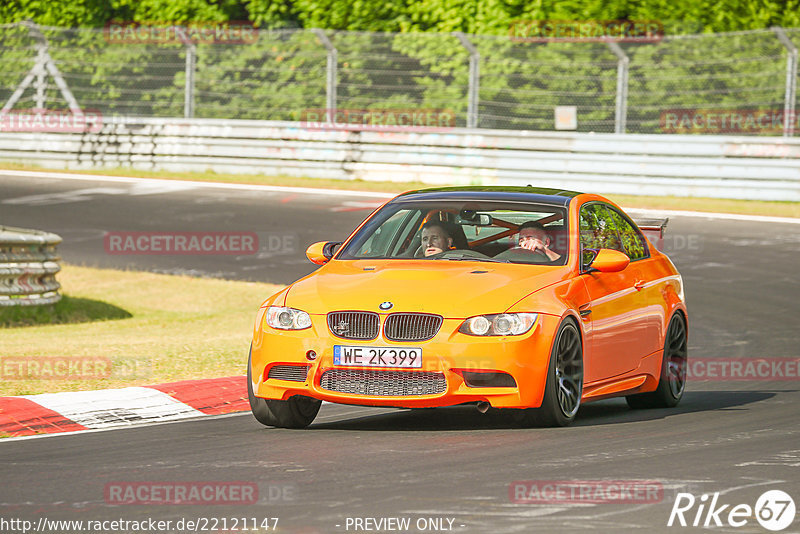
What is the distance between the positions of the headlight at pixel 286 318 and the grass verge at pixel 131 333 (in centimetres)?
251

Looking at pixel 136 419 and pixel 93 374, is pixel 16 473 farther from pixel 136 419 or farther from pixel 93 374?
pixel 93 374

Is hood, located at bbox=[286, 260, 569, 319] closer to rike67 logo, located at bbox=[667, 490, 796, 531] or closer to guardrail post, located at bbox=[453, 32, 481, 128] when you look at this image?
rike67 logo, located at bbox=[667, 490, 796, 531]

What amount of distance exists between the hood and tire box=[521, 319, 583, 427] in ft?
1.19

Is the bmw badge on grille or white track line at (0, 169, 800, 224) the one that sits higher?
the bmw badge on grille

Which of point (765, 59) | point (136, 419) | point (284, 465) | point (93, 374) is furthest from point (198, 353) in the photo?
point (765, 59)

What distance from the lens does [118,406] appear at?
9625mm

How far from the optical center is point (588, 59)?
82.7ft

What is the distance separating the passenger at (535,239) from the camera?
30.6ft

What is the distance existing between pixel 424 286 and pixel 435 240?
1075 mm

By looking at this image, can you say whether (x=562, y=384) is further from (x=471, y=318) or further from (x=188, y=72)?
(x=188, y=72)

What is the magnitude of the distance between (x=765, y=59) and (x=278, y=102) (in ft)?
31.2

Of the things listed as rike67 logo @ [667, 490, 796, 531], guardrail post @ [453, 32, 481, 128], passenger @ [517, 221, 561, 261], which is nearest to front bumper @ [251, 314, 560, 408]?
passenger @ [517, 221, 561, 261]

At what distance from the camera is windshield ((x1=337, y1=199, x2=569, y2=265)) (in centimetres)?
932

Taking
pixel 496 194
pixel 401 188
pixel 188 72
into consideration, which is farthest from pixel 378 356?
pixel 188 72
